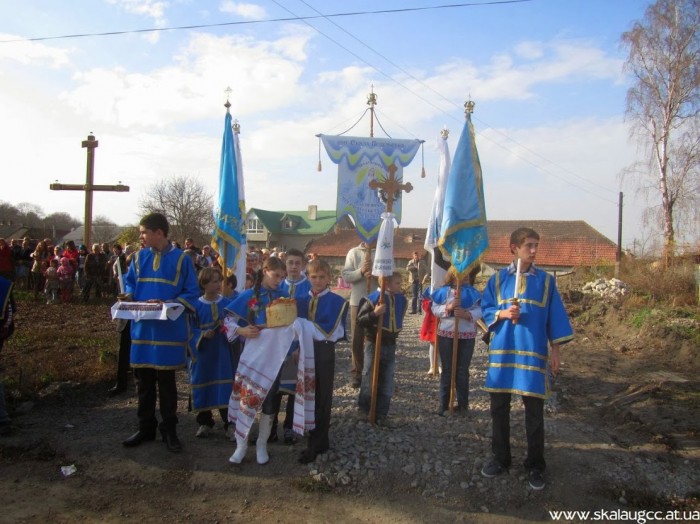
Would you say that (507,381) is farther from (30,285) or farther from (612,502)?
(30,285)

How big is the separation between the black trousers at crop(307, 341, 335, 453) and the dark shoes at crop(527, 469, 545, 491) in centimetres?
177

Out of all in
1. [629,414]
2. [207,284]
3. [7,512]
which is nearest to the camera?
[7,512]

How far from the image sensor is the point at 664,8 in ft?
71.4

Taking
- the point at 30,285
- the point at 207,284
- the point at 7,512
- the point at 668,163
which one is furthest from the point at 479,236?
the point at 668,163

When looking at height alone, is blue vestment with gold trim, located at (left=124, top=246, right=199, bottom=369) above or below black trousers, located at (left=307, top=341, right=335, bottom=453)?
above

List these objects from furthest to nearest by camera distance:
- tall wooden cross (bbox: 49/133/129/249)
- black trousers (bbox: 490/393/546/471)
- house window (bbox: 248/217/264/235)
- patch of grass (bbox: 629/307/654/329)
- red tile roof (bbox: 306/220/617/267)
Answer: house window (bbox: 248/217/264/235) → red tile roof (bbox: 306/220/617/267) → tall wooden cross (bbox: 49/133/129/249) → patch of grass (bbox: 629/307/654/329) → black trousers (bbox: 490/393/546/471)

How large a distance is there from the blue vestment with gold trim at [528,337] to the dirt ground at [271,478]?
33.3 inches

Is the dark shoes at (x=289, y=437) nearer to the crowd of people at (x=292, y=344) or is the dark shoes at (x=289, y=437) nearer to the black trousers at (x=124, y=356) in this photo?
the crowd of people at (x=292, y=344)

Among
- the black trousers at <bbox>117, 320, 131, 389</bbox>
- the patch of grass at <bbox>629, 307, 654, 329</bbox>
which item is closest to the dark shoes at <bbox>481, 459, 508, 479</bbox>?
the black trousers at <bbox>117, 320, 131, 389</bbox>

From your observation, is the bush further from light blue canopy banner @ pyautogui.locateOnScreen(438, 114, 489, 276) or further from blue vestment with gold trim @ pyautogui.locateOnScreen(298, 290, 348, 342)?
blue vestment with gold trim @ pyautogui.locateOnScreen(298, 290, 348, 342)

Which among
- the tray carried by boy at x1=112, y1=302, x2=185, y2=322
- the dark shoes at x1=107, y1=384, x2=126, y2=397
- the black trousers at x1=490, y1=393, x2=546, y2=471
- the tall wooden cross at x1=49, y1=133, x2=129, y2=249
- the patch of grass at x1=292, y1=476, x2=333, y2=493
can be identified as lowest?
the patch of grass at x1=292, y1=476, x2=333, y2=493

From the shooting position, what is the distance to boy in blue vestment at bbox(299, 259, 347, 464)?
4543mm

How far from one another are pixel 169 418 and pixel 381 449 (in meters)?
2.00

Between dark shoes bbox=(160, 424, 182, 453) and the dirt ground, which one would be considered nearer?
the dirt ground
